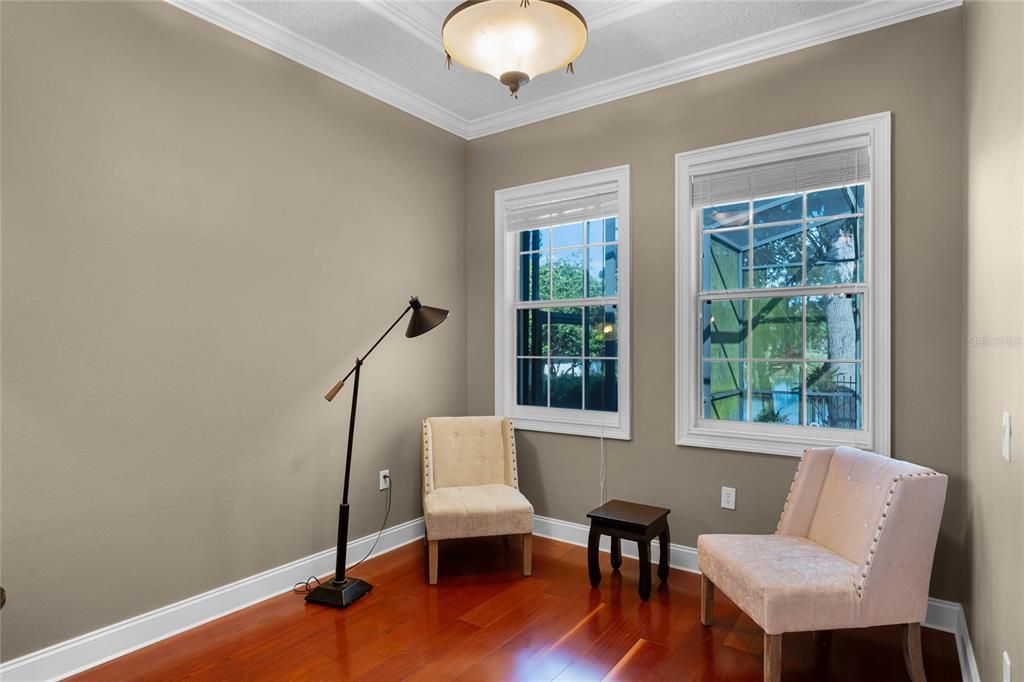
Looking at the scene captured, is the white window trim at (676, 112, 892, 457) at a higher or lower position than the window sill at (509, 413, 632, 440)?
higher

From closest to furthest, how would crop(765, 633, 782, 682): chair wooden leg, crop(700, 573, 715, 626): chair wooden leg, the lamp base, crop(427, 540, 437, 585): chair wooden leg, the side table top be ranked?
crop(765, 633, 782, 682): chair wooden leg
crop(700, 573, 715, 626): chair wooden leg
the lamp base
the side table top
crop(427, 540, 437, 585): chair wooden leg

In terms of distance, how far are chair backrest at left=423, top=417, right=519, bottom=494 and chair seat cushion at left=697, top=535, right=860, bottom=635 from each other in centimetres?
156

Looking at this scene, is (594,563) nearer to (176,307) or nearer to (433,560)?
(433,560)

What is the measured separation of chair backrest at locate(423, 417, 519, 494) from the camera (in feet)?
11.7

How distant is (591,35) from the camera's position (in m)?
3.02

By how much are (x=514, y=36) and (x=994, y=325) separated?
1.87m

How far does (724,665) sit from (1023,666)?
3.75ft

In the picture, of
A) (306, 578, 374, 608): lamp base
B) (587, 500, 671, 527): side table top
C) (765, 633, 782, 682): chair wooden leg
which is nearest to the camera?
(765, 633, 782, 682): chair wooden leg

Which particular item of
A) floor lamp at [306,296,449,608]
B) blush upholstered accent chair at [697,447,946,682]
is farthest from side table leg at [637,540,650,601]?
floor lamp at [306,296,449,608]

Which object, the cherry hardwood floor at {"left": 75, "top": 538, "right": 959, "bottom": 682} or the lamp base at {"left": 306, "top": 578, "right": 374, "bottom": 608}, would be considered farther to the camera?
the lamp base at {"left": 306, "top": 578, "right": 374, "bottom": 608}

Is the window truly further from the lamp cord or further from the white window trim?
the lamp cord

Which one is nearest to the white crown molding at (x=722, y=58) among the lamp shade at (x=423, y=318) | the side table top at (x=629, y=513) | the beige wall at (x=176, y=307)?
the beige wall at (x=176, y=307)

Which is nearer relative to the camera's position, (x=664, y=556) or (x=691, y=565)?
(x=664, y=556)

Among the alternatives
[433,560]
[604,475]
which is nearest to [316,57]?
[433,560]
